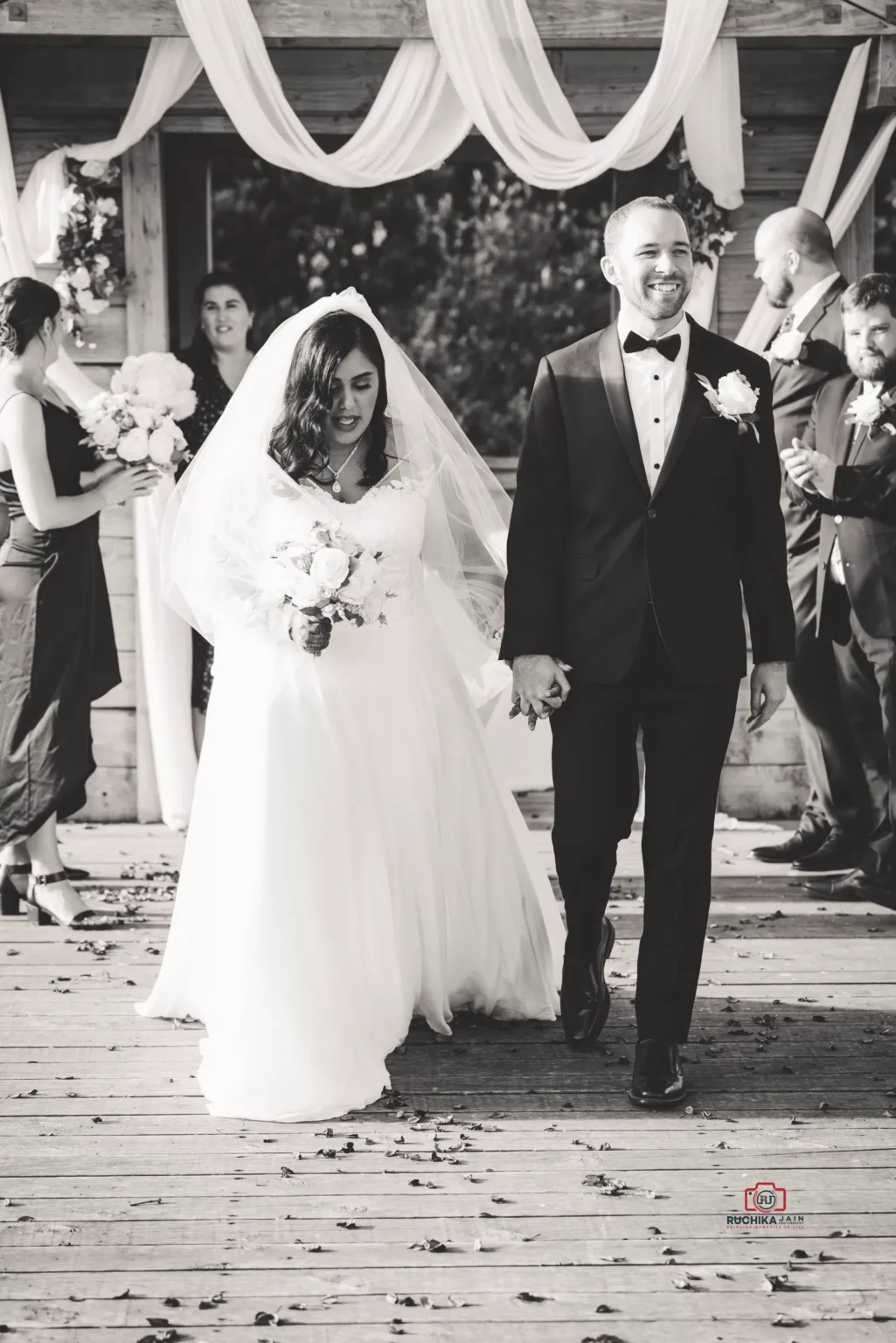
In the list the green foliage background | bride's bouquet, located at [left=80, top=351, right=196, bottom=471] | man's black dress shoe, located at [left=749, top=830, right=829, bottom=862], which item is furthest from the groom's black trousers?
the green foliage background

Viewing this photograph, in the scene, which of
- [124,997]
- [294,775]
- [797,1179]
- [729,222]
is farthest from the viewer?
[729,222]

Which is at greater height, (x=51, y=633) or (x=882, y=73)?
(x=882, y=73)

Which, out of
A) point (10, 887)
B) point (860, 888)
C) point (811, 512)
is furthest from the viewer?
point (811, 512)

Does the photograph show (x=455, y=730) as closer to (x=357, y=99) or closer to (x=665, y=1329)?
(x=665, y=1329)

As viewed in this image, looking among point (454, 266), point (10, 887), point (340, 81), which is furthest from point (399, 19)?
point (454, 266)

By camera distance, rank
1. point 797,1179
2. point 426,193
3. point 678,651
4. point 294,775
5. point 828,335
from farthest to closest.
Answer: point 426,193 → point 828,335 → point 294,775 → point 678,651 → point 797,1179

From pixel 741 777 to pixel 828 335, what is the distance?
2.06 meters

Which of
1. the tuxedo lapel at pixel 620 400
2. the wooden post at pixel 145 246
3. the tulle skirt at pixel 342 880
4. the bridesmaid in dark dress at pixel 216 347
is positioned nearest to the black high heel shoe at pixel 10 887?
the tulle skirt at pixel 342 880

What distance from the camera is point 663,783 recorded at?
11.8 feet

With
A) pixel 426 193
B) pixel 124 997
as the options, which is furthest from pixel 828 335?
pixel 426 193

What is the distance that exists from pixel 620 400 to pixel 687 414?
156 mm

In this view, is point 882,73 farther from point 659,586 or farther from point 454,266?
point 454,266

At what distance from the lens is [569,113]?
5.89 metres

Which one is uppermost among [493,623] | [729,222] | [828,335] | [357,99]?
[357,99]
